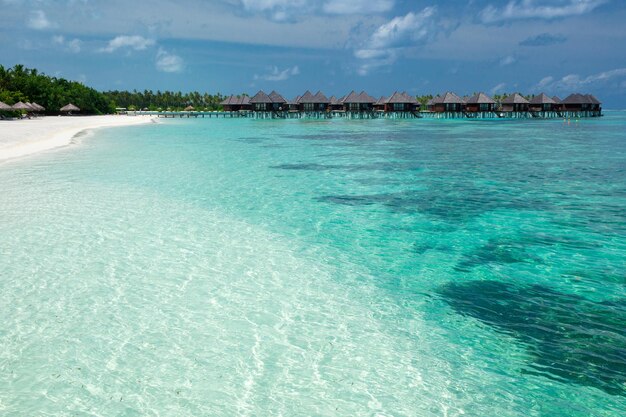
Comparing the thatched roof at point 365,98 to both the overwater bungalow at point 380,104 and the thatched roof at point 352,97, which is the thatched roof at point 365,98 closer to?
the thatched roof at point 352,97

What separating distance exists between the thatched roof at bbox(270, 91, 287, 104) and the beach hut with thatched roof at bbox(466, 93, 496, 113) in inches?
1002

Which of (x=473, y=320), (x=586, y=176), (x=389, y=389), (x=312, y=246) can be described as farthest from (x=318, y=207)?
(x=586, y=176)

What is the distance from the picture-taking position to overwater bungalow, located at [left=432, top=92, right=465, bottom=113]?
66.6 m

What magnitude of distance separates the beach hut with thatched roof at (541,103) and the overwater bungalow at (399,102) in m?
16.5

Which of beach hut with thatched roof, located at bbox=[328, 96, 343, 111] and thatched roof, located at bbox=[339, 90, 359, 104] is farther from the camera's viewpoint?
beach hut with thatched roof, located at bbox=[328, 96, 343, 111]

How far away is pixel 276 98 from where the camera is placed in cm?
6881

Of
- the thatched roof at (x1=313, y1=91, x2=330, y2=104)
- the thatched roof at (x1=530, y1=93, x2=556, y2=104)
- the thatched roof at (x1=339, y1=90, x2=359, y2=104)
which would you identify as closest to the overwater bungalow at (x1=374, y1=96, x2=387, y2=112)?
the thatched roof at (x1=339, y1=90, x2=359, y2=104)

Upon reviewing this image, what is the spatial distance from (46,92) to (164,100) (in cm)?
6321

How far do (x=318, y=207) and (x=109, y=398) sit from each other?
7.95 m

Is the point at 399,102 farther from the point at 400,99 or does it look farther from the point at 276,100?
the point at 276,100

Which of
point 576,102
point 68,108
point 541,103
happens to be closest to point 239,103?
point 68,108

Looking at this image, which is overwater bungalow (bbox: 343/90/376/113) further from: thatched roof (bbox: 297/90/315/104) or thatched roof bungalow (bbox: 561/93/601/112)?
thatched roof bungalow (bbox: 561/93/601/112)

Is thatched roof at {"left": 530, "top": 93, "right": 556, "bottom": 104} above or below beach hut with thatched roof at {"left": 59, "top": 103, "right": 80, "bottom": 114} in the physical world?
above

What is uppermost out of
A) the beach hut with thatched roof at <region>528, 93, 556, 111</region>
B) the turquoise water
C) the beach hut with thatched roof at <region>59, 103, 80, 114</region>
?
the beach hut with thatched roof at <region>528, 93, 556, 111</region>
